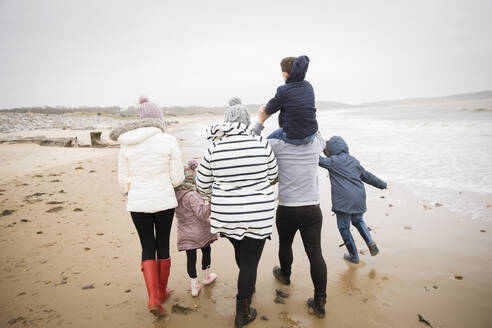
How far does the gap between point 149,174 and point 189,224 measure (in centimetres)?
65

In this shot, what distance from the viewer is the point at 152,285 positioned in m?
2.32

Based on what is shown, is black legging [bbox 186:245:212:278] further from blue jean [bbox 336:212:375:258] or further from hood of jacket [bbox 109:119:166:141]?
blue jean [bbox 336:212:375:258]

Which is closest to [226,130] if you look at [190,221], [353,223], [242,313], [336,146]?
[190,221]

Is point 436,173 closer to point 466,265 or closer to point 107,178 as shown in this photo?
point 466,265

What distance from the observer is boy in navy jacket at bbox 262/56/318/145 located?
2.07 m

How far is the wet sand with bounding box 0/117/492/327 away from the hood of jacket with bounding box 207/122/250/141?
5.57ft

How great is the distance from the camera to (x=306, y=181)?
2.24 metres

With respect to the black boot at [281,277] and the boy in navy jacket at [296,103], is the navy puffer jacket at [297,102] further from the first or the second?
the black boot at [281,277]

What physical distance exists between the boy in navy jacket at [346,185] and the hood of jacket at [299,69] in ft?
3.89

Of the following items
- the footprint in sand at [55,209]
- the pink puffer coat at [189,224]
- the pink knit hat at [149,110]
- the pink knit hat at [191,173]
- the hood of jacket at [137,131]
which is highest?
the pink knit hat at [149,110]

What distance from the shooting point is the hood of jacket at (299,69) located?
2.03 m

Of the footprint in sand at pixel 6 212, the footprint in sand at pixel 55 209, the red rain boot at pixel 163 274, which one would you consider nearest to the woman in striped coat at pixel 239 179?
the red rain boot at pixel 163 274

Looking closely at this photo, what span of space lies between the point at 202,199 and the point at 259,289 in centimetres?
121

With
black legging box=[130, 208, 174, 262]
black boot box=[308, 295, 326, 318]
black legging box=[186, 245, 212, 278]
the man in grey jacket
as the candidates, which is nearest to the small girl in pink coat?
black legging box=[186, 245, 212, 278]
